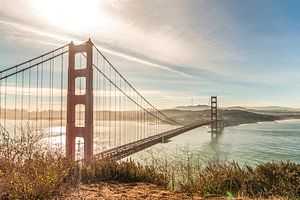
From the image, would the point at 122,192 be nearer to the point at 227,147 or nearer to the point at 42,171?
the point at 42,171

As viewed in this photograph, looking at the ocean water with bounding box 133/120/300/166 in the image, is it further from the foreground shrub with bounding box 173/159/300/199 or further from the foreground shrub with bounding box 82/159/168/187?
the foreground shrub with bounding box 82/159/168/187

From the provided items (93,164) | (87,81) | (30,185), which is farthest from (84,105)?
(30,185)

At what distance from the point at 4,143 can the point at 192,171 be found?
160 inches

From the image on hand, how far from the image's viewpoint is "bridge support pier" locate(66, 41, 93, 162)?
570 inches

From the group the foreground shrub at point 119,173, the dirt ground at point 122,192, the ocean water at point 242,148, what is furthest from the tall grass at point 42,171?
the ocean water at point 242,148

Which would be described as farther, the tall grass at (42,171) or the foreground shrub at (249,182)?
the foreground shrub at (249,182)

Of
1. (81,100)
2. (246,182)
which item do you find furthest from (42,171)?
(81,100)

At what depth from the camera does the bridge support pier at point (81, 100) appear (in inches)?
570

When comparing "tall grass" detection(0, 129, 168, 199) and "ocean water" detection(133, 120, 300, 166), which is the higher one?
"tall grass" detection(0, 129, 168, 199)

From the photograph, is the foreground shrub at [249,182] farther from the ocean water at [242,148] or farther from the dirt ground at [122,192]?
the ocean water at [242,148]

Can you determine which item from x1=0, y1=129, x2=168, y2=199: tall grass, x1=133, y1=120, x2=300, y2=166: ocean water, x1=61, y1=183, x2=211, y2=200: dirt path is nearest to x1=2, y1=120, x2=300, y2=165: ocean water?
x1=133, y1=120, x2=300, y2=166: ocean water

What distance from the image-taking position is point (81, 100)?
49.5ft

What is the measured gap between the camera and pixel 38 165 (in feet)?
17.6

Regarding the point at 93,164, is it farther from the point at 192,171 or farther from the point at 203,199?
the point at 203,199
